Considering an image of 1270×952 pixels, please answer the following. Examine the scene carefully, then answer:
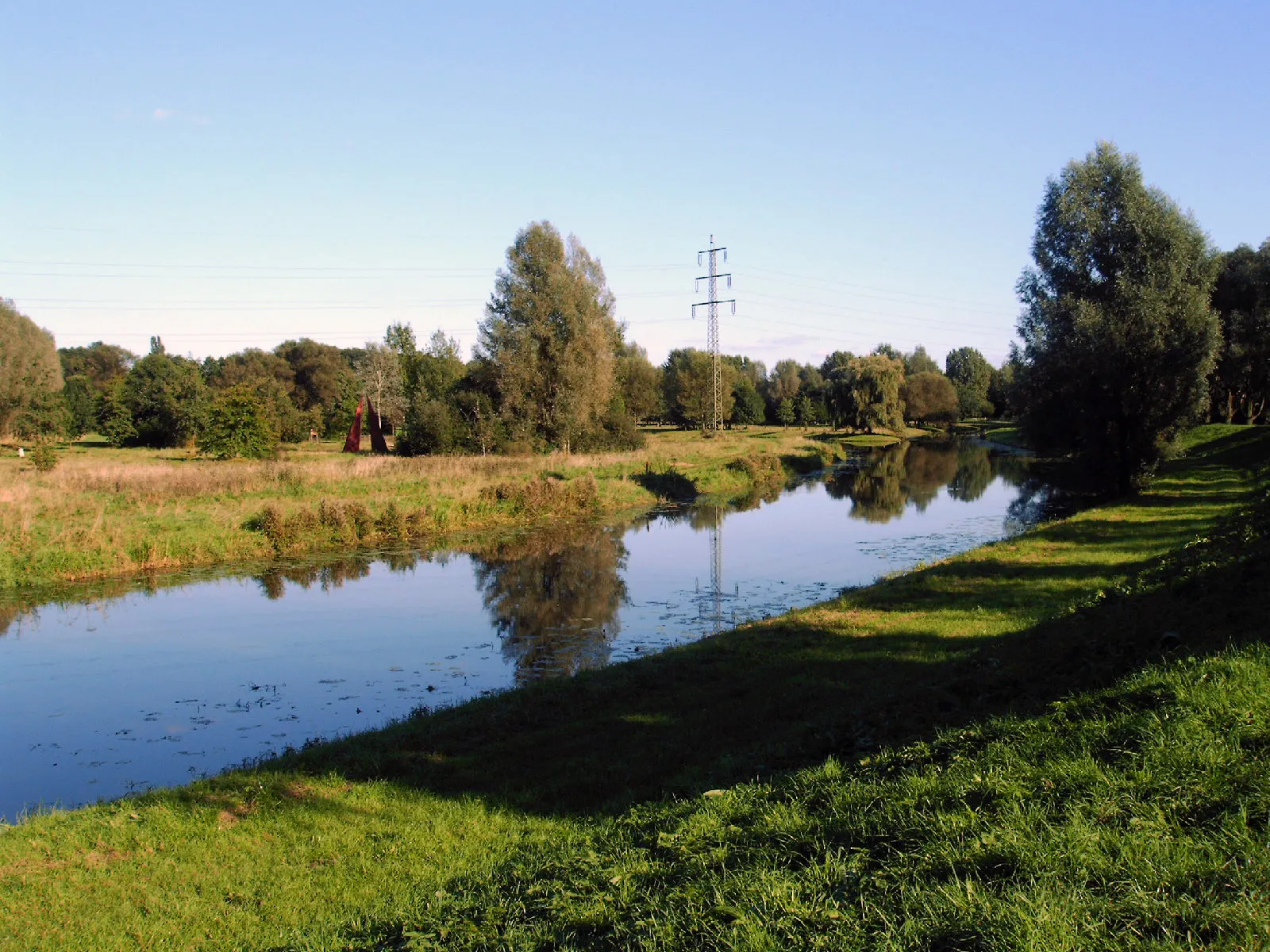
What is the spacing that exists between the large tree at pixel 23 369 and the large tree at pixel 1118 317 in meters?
53.7

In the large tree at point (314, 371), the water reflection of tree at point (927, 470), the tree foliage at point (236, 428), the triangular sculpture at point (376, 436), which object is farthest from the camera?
the large tree at point (314, 371)

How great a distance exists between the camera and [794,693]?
966 cm

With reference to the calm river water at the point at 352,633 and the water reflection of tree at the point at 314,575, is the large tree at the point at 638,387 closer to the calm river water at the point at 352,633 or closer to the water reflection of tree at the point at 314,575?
the calm river water at the point at 352,633

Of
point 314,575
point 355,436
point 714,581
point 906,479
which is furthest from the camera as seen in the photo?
point 355,436

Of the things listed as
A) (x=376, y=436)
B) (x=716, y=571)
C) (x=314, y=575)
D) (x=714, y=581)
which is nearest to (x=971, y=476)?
(x=716, y=571)

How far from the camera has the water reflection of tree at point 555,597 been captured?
1433 cm

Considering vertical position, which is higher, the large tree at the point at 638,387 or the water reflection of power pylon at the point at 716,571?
the large tree at the point at 638,387

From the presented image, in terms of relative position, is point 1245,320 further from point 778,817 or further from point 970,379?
point 970,379

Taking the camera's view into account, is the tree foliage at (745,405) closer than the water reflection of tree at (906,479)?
No

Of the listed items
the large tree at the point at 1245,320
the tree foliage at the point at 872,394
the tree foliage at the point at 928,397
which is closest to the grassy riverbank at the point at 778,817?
the large tree at the point at 1245,320

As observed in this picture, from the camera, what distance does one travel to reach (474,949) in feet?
14.9

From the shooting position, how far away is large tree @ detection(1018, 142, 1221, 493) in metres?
25.7

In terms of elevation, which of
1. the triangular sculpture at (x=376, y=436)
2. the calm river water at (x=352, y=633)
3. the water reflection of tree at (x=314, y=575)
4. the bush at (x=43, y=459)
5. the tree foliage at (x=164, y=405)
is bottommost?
the calm river water at (x=352, y=633)

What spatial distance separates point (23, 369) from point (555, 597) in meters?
52.1
